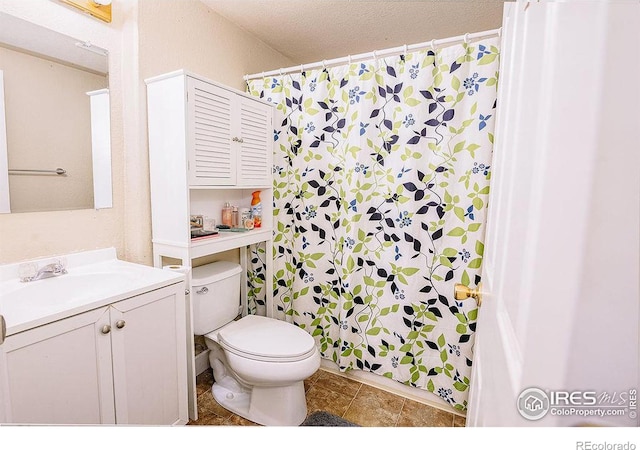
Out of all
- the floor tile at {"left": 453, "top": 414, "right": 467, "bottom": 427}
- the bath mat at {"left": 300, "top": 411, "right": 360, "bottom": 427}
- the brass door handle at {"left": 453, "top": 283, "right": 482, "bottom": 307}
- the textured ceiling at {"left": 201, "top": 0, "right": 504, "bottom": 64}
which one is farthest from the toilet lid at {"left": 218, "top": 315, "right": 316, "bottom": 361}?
the textured ceiling at {"left": 201, "top": 0, "right": 504, "bottom": 64}

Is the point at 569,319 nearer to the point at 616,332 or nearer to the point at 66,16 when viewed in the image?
the point at 616,332

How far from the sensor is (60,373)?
0.96 metres

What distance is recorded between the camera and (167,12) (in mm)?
1591

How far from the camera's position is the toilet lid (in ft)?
4.79

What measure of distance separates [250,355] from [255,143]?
1152 mm

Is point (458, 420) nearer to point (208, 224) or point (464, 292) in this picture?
point (464, 292)

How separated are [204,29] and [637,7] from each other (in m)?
2.03

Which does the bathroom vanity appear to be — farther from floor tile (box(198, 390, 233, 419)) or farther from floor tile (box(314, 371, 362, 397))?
floor tile (box(314, 371, 362, 397))

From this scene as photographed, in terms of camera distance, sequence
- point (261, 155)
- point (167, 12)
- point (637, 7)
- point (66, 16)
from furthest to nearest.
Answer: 1. point (261, 155)
2. point (167, 12)
3. point (66, 16)
4. point (637, 7)

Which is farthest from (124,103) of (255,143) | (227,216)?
(227,216)

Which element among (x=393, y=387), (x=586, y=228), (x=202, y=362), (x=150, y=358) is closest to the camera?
(x=586, y=228)
